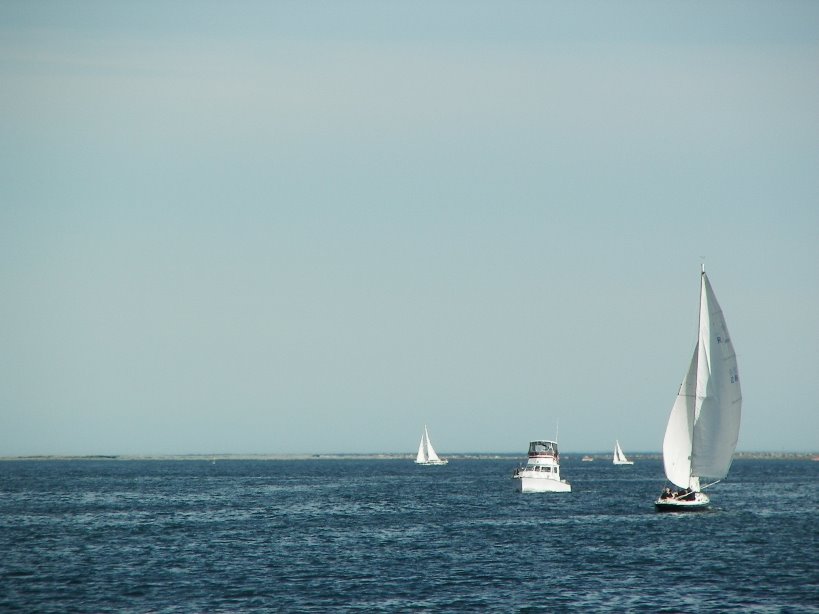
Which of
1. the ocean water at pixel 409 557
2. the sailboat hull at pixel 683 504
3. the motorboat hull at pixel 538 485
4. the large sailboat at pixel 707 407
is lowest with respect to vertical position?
the ocean water at pixel 409 557

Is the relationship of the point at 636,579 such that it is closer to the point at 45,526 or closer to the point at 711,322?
the point at 711,322

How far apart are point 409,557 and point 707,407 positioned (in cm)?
2985

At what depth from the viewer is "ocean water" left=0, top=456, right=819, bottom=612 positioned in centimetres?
4400

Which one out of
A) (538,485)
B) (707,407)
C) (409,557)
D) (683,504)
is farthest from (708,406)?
(538,485)

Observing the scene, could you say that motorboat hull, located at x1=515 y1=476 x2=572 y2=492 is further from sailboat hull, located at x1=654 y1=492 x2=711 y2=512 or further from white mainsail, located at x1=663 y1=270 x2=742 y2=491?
white mainsail, located at x1=663 y1=270 x2=742 y2=491

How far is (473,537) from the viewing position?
6825cm

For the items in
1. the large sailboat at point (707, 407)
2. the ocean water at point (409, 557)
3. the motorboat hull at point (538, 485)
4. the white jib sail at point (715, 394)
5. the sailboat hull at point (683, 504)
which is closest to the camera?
the ocean water at point (409, 557)

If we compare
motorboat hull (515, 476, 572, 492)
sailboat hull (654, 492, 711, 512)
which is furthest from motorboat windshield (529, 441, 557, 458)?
sailboat hull (654, 492, 711, 512)

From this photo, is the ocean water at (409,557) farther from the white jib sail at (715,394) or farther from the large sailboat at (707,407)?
the white jib sail at (715,394)

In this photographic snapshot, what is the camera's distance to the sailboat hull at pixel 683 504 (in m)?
79.8

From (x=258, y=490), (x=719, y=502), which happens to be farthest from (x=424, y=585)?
(x=258, y=490)

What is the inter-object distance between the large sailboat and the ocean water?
4.43 meters

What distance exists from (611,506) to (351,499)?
92.8ft

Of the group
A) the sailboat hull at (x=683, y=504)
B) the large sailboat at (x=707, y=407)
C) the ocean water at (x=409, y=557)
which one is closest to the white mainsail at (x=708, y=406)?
the large sailboat at (x=707, y=407)
